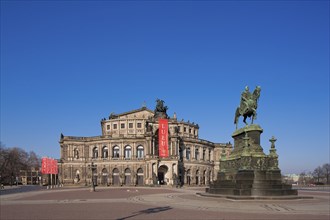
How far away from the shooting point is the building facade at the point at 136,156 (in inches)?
3939

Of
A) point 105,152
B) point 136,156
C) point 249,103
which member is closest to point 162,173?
point 136,156

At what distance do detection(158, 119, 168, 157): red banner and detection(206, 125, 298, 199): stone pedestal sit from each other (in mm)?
59035

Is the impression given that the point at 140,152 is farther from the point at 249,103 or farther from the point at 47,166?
the point at 249,103

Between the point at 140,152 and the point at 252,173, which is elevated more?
the point at 252,173

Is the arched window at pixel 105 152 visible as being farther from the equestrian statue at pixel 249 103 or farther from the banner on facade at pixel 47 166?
the equestrian statue at pixel 249 103

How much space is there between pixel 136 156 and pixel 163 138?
38.8 feet

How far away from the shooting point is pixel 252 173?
110 feet

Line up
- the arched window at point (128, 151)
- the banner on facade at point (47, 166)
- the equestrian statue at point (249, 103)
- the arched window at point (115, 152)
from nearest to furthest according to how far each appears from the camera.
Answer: the equestrian statue at point (249, 103) → the banner on facade at point (47, 166) → the arched window at point (128, 151) → the arched window at point (115, 152)

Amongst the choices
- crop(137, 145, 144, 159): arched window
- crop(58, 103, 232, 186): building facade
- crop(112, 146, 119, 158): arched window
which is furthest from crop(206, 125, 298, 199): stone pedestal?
crop(112, 146, 119, 158): arched window

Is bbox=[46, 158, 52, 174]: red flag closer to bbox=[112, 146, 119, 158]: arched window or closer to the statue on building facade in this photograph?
bbox=[112, 146, 119, 158]: arched window

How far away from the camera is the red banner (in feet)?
320

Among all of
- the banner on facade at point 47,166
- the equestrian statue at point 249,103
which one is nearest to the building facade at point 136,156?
the banner on facade at point 47,166

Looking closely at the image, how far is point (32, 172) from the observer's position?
185m

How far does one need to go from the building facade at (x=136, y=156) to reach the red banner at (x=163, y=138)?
189cm
